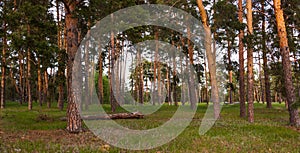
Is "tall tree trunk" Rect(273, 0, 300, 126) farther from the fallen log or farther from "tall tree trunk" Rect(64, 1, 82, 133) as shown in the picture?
"tall tree trunk" Rect(64, 1, 82, 133)

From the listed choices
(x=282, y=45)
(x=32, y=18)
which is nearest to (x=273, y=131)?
(x=282, y=45)

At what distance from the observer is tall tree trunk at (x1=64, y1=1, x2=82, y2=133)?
44.2ft

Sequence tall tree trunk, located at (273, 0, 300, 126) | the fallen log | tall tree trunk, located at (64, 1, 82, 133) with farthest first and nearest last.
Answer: the fallen log, tall tree trunk, located at (273, 0, 300, 126), tall tree trunk, located at (64, 1, 82, 133)

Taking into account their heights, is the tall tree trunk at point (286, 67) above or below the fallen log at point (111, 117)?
above

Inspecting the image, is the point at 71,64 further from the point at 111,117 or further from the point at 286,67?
the point at 286,67

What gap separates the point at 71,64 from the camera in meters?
13.8

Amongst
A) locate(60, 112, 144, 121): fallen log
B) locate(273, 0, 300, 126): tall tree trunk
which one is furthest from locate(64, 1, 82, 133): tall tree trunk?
locate(273, 0, 300, 126): tall tree trunk

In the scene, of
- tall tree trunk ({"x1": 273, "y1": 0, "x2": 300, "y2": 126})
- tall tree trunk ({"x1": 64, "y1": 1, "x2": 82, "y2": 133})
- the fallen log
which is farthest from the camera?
the fallen log

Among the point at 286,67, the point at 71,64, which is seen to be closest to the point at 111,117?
the point at 71,64

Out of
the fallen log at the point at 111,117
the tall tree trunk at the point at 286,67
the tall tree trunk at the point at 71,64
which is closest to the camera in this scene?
the tall tree trunk at the point at 71,64

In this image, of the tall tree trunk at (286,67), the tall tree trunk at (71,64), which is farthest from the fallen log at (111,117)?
the tall tree trunk at (286,67)

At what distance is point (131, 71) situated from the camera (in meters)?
66.7

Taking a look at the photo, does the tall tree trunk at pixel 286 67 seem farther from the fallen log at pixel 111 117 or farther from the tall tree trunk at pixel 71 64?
the tall tree trunk at pixel 71 64

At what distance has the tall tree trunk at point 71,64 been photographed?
13477 mm
